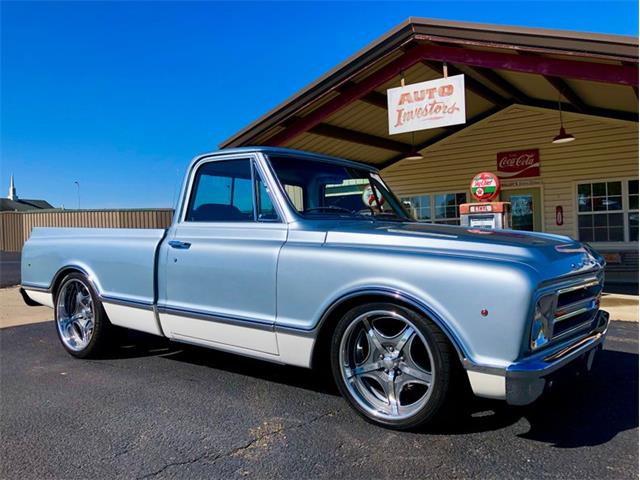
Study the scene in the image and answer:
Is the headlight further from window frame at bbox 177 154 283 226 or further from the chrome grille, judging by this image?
window frame at bbox 177 154 283 226

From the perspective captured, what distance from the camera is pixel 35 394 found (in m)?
3.93

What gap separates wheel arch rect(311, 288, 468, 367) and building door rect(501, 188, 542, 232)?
1109 centimetres

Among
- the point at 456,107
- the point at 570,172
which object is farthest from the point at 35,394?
the point at 570,172

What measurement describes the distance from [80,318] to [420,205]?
1120 cm

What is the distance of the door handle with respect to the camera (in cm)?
405

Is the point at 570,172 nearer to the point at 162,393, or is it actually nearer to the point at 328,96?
the point at 328,96

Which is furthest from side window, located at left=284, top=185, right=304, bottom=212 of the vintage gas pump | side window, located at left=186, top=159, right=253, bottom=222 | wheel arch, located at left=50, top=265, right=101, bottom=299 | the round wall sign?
the round wall sign

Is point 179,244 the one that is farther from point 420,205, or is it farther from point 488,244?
point 420,205

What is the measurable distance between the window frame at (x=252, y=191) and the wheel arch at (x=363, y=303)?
84 centimetres

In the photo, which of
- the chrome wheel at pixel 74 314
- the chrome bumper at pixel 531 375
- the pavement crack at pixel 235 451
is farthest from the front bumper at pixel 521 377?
the chrome wheel at pixel 74 314

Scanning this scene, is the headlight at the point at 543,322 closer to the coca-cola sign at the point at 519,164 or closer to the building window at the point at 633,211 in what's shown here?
the building window at the point at 633,211

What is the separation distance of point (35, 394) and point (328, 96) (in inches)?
297

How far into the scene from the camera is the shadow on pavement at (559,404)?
306cm

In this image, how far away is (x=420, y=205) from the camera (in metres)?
14.7
